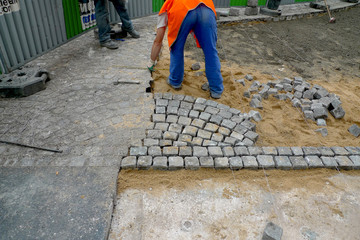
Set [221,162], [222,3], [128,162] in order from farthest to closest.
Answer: [222,3], [221,162], [128,162]

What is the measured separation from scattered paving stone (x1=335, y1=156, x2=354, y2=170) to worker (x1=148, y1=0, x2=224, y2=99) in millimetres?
2010

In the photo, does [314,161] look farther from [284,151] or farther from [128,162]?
[128,162]

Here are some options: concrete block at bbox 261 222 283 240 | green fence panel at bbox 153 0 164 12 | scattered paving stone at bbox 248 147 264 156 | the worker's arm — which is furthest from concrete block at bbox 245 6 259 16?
concrete block at bbox 261 222 283 240

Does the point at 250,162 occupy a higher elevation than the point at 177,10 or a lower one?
lower

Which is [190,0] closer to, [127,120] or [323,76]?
[127,120]

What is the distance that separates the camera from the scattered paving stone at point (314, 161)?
10.7ft

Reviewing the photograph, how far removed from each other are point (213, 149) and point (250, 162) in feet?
1.59

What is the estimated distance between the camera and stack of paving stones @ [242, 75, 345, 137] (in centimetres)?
422

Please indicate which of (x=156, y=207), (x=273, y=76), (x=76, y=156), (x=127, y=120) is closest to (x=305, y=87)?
(x=273, y=76)

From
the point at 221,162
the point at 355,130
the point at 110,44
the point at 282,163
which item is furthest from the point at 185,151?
the point at 110,44

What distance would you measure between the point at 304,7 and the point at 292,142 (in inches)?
378

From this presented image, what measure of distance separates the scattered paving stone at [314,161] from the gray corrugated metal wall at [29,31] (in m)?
5.14

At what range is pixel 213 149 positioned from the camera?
3.34 metres

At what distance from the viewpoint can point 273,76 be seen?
18.0 ft
